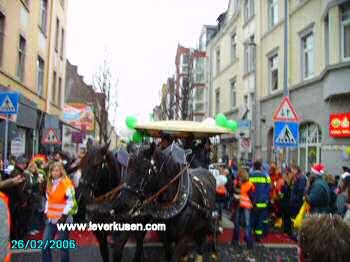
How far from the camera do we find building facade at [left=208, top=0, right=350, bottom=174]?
44.4ft

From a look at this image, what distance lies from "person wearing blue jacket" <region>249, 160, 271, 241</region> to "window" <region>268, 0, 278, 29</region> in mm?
Result: 14698

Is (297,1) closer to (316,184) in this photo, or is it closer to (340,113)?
(340,113)

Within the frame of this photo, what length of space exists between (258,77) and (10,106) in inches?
682

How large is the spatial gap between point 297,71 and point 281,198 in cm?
969

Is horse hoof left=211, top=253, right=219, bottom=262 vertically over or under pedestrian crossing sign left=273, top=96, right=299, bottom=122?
under

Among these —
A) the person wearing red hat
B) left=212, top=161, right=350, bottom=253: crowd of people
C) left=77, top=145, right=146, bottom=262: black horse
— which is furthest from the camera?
left=212, top=161, right=350, bottom=253: crowd of people

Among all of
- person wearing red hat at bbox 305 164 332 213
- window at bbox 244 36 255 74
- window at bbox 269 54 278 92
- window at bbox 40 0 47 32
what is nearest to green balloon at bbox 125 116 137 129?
person wearing red hat at bbox 305 164 332 213

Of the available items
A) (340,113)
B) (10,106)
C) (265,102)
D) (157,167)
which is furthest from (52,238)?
(265,102)

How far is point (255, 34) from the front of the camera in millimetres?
24062

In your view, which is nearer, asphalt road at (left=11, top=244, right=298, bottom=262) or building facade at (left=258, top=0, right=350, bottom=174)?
asphalt road at (left=11, top=244, right=298, bottom=262)

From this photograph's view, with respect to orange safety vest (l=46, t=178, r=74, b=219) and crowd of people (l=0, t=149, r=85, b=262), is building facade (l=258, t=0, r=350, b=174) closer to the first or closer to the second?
crowd of people (l=0, t=149, r=85, b=262)

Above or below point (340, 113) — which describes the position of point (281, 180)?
below

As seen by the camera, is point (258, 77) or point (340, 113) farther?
point (258, 77)

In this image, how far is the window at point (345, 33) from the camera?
13422 millimetres
